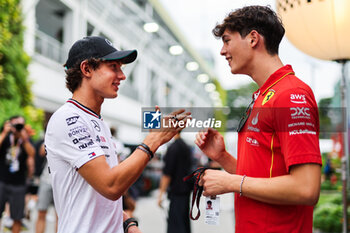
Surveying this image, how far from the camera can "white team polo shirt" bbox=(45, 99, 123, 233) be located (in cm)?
184

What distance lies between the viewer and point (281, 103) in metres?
1.69

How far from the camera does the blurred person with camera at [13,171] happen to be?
6.05m

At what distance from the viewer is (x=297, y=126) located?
1.62 meters

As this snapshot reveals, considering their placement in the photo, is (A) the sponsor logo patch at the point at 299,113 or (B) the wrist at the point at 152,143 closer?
(A) the sponsor logo patch at the point at 299,113

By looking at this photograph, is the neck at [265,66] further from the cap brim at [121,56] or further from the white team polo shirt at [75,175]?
the white team polo shirt at [75,175]

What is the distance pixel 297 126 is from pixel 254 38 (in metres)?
0.57

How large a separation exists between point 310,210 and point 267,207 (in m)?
0.24

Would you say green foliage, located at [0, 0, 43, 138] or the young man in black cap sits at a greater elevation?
green foliage, located at [0, 0, 43, 138]

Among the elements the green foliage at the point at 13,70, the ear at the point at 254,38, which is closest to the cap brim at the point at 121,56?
the ear at the point at 254,38

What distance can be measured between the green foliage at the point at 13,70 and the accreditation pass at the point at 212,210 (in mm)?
9152

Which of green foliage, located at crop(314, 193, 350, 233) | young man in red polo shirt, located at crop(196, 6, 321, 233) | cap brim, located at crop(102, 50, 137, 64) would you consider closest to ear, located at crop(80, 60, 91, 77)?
cap brim, located at crop(102, 50, 137, 64)

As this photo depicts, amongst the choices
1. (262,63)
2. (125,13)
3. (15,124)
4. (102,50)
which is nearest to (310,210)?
(262,63)

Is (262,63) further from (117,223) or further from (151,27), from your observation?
(151,27)

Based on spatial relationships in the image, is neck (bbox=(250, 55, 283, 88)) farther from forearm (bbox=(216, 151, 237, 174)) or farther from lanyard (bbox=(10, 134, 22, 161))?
lanyard (bbox=(10, 134, 22, 161))
